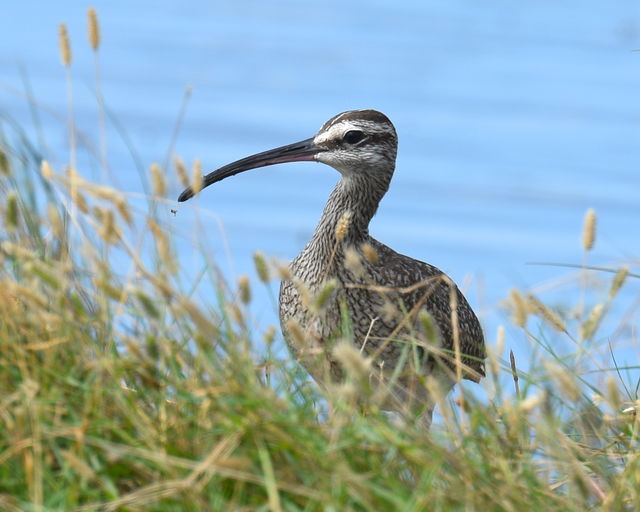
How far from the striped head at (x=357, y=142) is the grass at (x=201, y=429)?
9.83 ft

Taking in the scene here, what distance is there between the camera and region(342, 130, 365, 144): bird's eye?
6941mm

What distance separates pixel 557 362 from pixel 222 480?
4.62 ft

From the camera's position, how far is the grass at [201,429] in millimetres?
3359

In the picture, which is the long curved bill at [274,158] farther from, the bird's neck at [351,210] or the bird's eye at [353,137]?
the bird's neck at [351,210]

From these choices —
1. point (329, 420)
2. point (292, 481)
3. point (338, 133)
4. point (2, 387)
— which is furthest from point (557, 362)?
point (338, 133)

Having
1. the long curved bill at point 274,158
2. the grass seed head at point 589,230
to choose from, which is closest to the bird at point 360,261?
the long curved bill at point 274,158

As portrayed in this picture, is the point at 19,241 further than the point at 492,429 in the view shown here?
Yes

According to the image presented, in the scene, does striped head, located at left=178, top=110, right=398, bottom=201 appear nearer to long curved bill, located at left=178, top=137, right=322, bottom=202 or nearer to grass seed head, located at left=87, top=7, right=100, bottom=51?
long curved bill, located at left=178, top=137, right=322, bottom=202

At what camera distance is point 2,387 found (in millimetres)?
3631

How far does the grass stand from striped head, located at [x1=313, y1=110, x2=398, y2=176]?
9.83 ft

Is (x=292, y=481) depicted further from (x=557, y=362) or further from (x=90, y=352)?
(x=557, y=362)

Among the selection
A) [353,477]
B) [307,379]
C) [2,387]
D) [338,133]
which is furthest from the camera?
[338,133]

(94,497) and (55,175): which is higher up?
(55,175)

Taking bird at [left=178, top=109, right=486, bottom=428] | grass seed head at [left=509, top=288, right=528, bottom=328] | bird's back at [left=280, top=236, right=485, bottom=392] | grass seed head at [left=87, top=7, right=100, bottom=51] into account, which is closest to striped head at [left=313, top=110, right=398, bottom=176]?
bird at [left=178, top=109, right=486, bottom=428]
